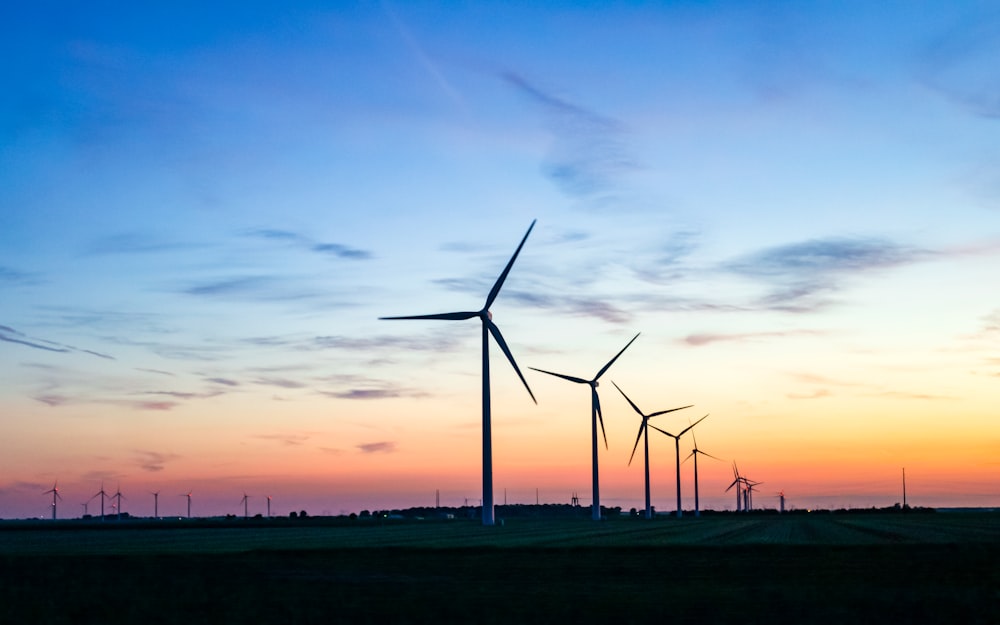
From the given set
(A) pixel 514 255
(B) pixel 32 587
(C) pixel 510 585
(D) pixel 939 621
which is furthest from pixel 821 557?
(A) pixel 514 255

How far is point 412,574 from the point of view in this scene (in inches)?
2163

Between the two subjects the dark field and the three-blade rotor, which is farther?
the three-blade rotor

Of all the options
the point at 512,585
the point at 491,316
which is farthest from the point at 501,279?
the point at 512,585

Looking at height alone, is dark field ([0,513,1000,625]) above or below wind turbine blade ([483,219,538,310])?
below

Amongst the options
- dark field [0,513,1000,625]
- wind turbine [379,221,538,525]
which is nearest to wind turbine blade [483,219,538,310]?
wind turbine [379,221,538,525]

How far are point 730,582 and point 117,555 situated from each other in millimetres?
44298

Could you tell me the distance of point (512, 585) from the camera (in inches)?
1902

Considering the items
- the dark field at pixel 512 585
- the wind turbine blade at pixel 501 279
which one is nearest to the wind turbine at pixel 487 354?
the wind turbine blade at pixel 501 279

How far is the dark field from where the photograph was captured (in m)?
37.2

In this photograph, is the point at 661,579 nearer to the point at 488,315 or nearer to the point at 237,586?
the point at 237,586

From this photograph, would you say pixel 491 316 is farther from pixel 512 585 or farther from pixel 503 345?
pixel 512 585

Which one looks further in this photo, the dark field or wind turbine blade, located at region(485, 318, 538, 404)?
wind turbine blade, located at region(485, 318, 538, 404)

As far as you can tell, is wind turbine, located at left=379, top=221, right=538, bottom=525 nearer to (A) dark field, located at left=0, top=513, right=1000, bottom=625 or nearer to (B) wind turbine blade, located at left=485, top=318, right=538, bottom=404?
(B) wind turbine blade, located at left=485, top=318, right=538, bottom=404

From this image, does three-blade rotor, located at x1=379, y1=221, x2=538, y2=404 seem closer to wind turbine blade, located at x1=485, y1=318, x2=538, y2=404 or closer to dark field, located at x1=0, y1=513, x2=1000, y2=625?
wind turbine blade, located at x1=485, y1=318, x2=538, y2=404
